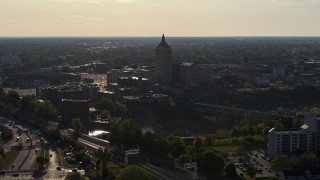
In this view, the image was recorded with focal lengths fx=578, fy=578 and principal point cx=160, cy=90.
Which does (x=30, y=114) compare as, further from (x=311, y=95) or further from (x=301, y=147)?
(x=311, y=95)

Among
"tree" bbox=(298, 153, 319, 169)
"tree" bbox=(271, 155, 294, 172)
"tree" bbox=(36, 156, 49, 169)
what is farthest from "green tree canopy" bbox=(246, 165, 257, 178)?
"tree" bbox=(36, 156, 49, 169)

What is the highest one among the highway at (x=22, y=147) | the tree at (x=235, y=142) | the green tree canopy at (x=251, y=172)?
the green tree canopy at (x=251, y=172)

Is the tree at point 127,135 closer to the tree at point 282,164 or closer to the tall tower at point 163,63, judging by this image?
the tree at point 282,164

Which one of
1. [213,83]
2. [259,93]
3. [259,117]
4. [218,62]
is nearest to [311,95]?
[259,93]

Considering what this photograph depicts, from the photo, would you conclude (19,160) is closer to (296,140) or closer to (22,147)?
(22,147)

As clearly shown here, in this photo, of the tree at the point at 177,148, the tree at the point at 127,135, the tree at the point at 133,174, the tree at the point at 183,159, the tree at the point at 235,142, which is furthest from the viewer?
the tree at the point at 235,142

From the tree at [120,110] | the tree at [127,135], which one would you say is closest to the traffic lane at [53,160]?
the tree at [127,135]

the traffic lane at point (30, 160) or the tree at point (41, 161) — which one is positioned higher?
the tree at point (41, 161)

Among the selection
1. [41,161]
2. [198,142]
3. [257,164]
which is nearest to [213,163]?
[257,164]
